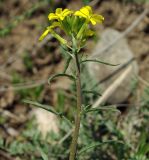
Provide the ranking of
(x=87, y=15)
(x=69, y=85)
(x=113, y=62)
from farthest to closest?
(x=113, y=62) → (x=69, y=85) → (x=87, y=15)

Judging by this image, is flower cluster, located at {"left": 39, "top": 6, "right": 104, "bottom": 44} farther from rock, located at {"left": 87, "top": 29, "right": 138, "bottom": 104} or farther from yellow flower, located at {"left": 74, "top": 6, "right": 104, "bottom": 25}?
rock, located at {"left": 87, "top": 29, "right": 138, "bottom": 104}

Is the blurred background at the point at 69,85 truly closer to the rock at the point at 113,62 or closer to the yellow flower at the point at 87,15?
the rock at the point at 113,62

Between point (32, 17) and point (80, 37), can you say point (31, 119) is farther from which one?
point (80, 37)

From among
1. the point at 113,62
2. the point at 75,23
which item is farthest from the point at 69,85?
the point at 75,23

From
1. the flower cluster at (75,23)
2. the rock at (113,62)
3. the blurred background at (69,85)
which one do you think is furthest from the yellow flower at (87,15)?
the rock at (113,62)

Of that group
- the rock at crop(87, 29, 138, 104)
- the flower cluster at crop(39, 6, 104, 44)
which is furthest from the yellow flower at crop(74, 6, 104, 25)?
the rock at crop(87, 29, 138, 104)

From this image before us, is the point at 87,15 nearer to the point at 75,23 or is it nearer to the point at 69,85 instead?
the point at 75,23

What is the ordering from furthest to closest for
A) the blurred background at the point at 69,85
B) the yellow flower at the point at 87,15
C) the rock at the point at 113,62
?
the rock at the point at 113,62
the blurred background at the point at 69,85
the yellow flower at the point at 87,15
